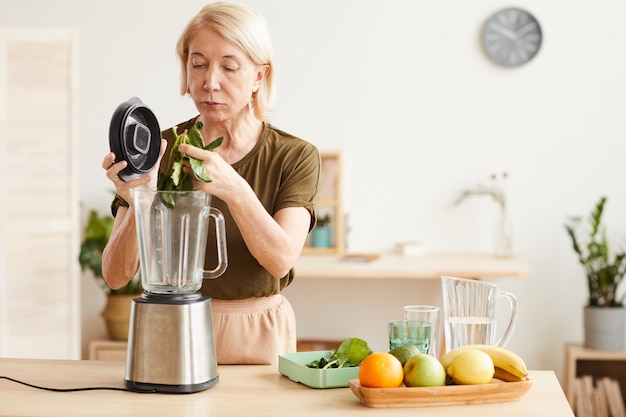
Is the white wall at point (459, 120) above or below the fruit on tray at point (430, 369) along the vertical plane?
above

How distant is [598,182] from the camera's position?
4121 mm

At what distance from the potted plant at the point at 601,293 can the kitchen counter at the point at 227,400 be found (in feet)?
7.18

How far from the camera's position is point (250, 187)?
1.83m

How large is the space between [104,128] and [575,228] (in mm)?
2361

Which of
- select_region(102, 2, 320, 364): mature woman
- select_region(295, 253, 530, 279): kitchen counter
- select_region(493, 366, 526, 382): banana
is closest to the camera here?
select_region(493, 366, 526, 382): banana

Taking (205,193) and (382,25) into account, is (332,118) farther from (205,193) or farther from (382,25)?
(205,193)

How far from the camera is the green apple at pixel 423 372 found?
5.05ft

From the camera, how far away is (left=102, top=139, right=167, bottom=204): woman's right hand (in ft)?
5.52

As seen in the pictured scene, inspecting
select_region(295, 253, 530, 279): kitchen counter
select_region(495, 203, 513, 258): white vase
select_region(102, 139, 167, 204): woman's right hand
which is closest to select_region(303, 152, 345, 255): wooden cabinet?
select_region(295, 253, 530, 279): kitchen counter

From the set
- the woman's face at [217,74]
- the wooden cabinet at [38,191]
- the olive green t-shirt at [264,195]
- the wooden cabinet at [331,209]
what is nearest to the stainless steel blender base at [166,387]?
the olive green t-shirt at [264,195]

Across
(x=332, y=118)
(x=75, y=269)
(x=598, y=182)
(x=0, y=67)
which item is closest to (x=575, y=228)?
(x=598, y=182)

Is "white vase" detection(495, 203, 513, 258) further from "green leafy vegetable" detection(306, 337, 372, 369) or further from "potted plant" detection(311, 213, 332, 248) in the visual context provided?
"green leafy vegetable" detection(306, 337, 372, 369)

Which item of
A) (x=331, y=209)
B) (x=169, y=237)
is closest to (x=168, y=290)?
(x=169, y=237)

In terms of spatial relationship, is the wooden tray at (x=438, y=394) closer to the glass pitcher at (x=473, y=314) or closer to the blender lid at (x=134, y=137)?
the glass pitcher at (x=473, y=314)
